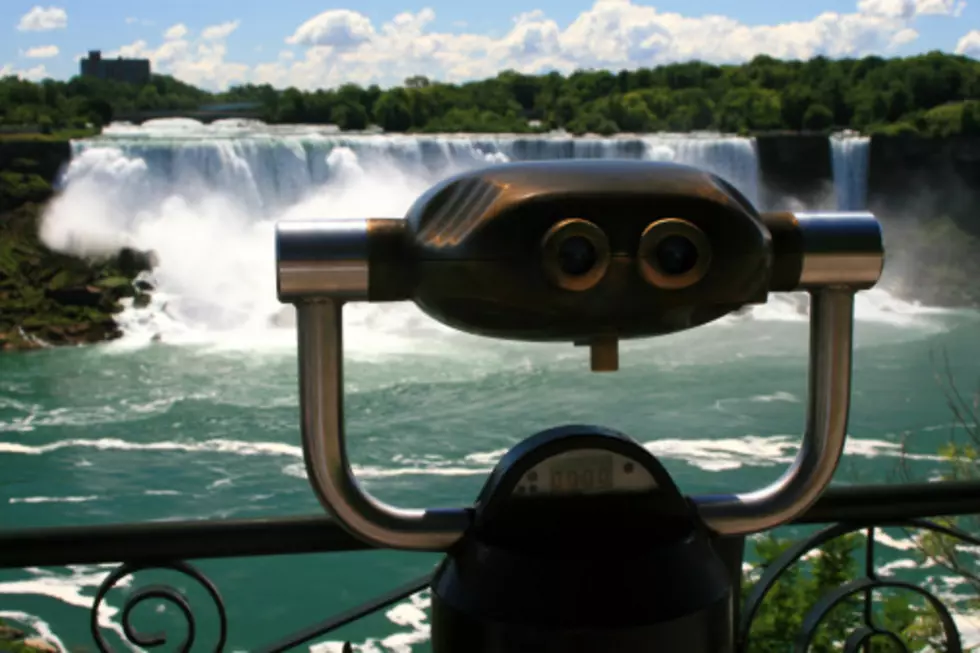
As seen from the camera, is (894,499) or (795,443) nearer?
(894,499)

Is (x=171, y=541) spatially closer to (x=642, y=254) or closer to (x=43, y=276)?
(x=642, y=254)

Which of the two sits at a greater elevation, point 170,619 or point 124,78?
point 124,78

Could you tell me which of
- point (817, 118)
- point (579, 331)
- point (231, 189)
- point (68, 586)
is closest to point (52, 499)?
point (68, 586)

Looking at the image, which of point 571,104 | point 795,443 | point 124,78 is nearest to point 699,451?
point 795,443

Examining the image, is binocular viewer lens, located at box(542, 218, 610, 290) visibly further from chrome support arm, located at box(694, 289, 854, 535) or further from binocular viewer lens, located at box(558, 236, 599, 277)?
chrome support arm, located at box(694, 289, 854, 535)

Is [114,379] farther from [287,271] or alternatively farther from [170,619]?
[287,271]

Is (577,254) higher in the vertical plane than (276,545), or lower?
higher
